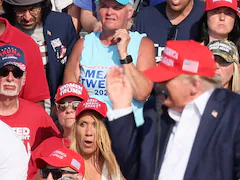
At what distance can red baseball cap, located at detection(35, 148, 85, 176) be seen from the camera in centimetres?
509

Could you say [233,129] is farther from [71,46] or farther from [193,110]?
[71,46]

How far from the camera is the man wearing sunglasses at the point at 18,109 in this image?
5965mm

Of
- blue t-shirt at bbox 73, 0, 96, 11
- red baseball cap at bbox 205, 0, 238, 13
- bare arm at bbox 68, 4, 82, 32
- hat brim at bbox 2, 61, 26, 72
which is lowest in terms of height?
hat brim at bbox 2, 61, 26, 72

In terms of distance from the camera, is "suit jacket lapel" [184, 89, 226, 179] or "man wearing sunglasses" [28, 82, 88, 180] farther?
"man wearing sunglasses" [28, 82, 88, 180]

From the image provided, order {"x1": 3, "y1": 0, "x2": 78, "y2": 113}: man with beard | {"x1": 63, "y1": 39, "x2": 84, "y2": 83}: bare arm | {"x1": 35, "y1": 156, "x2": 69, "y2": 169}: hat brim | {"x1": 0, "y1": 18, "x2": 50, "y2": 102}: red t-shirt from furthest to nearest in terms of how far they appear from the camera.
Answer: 1. {"x1": 3, "y1": 0, "x2": 78, "y2": 113}: man with beard
2. {"x1": 0, "y1": 18, "x2": 50, "y2": 102}: red t-shirt
3. {"x1": 63, "y1": 39, "x2": 84, "y2": 83}: bare arm
4. {"x1": 35, "y1": 156, "x2": 69, "y2": 169}: hat brim

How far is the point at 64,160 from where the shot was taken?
5109 mm

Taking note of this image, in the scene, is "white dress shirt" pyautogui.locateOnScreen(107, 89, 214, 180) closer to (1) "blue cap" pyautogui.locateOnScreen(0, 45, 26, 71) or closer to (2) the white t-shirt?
(2) the white t-shirt

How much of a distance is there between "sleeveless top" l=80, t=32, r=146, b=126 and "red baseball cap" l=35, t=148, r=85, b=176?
76 centimetres

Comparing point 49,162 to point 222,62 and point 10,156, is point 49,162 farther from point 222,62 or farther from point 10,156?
point 222,62

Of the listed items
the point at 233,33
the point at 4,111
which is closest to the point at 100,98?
the point at 4,111

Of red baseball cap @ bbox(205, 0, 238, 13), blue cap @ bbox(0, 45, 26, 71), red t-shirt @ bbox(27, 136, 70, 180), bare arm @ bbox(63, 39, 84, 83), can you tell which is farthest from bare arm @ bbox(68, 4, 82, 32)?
red t-shirt @ bbox(27, 136, 70, 180)

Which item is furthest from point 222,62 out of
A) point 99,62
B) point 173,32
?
point 99,62

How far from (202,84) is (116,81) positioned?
0.48 meters

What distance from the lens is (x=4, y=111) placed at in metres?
6.00
